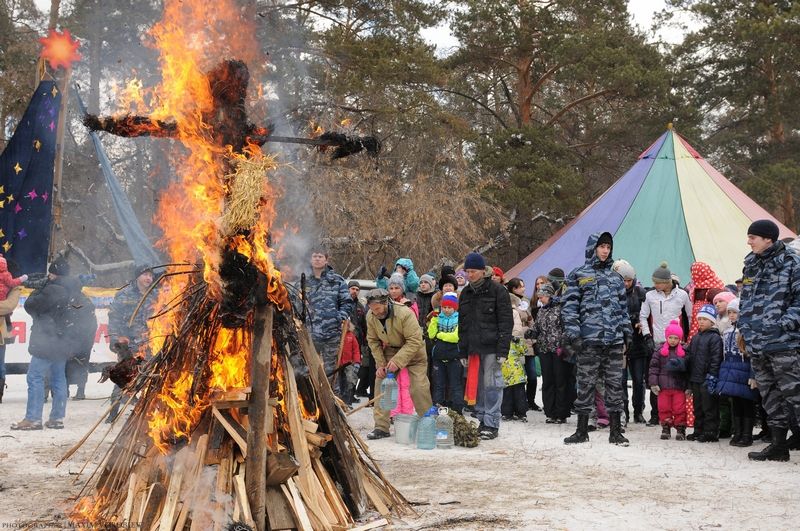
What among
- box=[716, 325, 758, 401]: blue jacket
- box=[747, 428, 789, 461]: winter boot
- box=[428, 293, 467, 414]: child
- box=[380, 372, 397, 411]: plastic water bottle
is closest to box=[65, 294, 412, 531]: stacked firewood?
box=[380, 372, 397, 411]: plastic water bottle

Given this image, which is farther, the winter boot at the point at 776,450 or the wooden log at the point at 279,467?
the winter boot at the point at 776,450

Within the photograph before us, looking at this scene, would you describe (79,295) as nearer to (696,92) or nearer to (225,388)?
(225,388)

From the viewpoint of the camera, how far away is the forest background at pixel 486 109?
2308 cm

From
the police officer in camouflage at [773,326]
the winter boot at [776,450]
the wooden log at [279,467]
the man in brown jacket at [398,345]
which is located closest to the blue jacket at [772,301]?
the police officer in camouflage at [773,326]

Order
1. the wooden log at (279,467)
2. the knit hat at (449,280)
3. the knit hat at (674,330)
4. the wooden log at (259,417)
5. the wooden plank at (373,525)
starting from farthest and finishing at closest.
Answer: the knit hat at (449,280) → the knit hat at (674,330) → the wooden plank at (373,525) → the wooden log at (279,467) → the wooden log at (259,417)

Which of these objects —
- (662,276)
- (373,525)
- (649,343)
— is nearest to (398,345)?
(649,343)

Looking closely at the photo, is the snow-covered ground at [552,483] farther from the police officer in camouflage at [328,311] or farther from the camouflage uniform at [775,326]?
the police officer in camouflage at [328,311]

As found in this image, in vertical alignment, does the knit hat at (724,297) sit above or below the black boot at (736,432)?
above

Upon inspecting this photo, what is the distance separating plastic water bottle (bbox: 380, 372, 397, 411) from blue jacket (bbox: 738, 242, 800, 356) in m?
3.78

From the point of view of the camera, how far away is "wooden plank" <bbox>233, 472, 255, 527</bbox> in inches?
207

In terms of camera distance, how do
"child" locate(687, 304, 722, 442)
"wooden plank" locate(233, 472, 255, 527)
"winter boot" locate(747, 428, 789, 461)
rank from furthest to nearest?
"child" locate(687, 304, 722, 442) → "winter boot" locate(747, 428, 789, 461) → "wooden plank" locate(233, 472, 255, 527)

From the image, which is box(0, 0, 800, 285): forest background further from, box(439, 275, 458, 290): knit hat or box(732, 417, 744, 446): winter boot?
box(732, 417, 744, 446): winter boot

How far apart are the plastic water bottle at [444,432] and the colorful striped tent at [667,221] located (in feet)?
30.3

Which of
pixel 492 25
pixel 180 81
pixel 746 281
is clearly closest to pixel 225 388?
pixel 180 81
